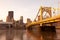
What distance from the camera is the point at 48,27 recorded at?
1209 centimetres

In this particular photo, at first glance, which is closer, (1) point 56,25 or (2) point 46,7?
(1) point 56,25

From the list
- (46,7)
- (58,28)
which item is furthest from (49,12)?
(58,28)

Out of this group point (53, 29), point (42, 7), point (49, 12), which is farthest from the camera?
point (49, 12)

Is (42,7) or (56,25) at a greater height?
(42,7)

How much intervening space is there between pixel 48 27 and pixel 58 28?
0.81m

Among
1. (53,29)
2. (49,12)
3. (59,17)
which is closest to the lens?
(59,17)

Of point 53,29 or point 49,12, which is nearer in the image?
point 53,29

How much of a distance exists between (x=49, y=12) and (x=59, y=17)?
1084 centimetres

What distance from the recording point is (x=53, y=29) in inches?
460

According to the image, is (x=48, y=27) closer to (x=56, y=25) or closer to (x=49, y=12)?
(x=56, y=25)

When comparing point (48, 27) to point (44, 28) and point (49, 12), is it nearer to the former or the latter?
point (44, 28)

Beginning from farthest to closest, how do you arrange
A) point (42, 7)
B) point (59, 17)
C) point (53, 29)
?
point (42, 7) < point (53, 29) < point (59, 17)

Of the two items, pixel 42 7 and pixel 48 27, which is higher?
pixel 42 7

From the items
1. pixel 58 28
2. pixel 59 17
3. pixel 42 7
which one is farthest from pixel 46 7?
pixel 59 17
